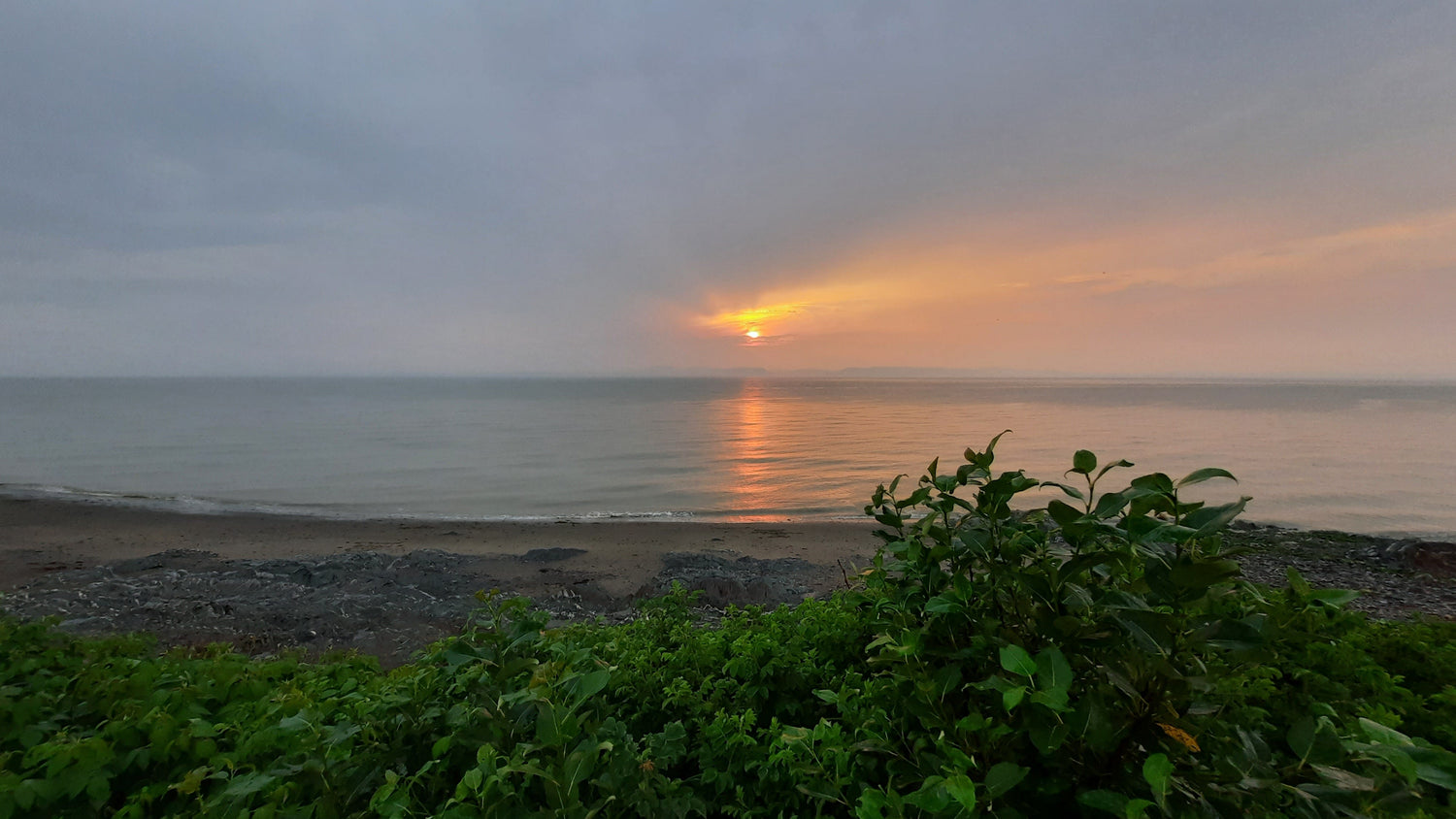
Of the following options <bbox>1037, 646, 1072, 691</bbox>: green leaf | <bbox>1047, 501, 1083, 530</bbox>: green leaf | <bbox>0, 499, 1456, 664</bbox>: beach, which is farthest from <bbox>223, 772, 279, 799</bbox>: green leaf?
<bbox>0, 499, 1456, 664</bbox>: beach

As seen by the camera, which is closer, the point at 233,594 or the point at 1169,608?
the point at 1169,608

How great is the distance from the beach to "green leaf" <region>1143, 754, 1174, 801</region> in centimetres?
612

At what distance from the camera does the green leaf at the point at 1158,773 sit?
3.13ft

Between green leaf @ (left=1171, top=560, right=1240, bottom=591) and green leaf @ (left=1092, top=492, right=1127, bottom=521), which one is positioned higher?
green leaf @ (left=1092, top=492, right=1127, bottom=521)

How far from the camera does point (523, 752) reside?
52.0 inches

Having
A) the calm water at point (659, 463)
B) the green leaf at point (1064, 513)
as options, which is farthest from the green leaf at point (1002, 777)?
the calm water at point (659, 463)

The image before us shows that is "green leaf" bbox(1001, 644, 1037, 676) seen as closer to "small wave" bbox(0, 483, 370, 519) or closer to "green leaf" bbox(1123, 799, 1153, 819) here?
"green leaf" bbox(1123, 799, 1153, 819)

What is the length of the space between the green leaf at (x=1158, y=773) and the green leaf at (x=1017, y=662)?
0.21m

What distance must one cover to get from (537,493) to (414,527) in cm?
537

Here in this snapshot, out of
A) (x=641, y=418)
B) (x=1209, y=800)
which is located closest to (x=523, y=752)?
(x=1209, y=800)

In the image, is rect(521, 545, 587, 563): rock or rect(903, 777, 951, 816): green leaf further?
rect(521, 545, 587, 563): rock

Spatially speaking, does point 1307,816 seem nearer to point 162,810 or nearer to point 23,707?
point 162,810

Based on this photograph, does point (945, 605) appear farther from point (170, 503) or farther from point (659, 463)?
point (659, 463)

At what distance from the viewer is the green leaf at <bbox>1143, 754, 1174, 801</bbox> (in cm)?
95
